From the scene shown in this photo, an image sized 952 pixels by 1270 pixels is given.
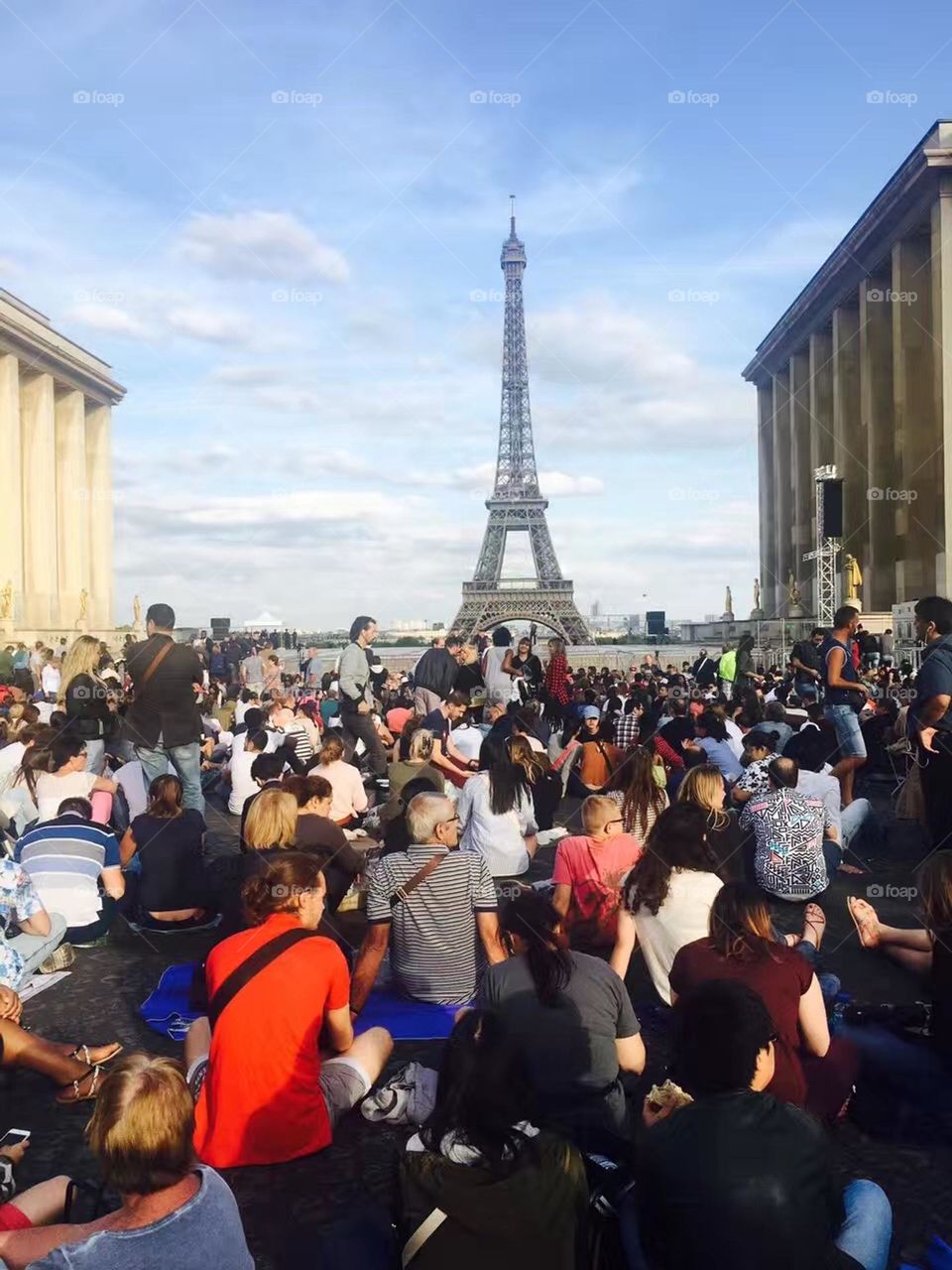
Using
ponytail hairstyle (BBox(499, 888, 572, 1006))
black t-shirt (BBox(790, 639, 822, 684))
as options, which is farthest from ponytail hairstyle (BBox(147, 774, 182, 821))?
black t-shirt (BBox(790, 639, 822, 684))

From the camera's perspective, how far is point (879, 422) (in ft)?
132

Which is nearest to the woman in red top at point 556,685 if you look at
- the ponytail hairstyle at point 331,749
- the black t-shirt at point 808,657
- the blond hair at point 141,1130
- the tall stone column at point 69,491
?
the black t-shirt at point 808,657

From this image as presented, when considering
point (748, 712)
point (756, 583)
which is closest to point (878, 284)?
point (756, 583)

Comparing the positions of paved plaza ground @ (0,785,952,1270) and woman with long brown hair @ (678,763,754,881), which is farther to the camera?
woman with long brown hair @ (678,763,754,881)

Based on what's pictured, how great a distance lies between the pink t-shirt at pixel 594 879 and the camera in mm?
7184

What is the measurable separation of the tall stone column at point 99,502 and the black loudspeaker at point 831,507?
37220 millimetres

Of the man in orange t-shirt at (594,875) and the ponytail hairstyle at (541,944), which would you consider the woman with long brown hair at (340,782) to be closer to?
the man in orange t-shirt at (594,875)

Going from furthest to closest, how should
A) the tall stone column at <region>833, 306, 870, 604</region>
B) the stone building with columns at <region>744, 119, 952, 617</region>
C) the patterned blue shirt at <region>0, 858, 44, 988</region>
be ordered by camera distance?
the tall stone column at <region>833, 306, 870, 604</region>
the stone building with columns at <region>744, 119, 952, 617</region>
the patterned blue shirt at <region>0, 858, 44, 988</region>

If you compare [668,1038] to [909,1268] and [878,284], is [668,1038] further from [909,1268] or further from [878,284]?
[878,284]

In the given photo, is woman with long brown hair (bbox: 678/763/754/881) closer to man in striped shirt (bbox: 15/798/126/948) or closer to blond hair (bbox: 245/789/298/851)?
blond hair (bbox: 245/789/298/851)

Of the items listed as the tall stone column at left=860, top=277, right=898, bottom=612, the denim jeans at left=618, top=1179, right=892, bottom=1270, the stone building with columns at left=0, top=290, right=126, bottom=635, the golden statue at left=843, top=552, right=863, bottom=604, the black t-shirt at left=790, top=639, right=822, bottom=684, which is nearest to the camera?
the denim jeans at left=618, top=1179, right=892, bottom=1270

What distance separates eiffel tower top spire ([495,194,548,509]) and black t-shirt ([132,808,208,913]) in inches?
3100

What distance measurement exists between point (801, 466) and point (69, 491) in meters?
33.0

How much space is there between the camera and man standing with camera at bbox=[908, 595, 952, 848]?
8.42 m
